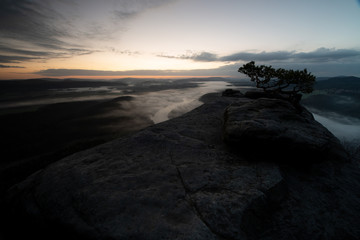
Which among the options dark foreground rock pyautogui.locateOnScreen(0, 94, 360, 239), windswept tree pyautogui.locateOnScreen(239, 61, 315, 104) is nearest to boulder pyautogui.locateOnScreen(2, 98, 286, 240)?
dark foreground rock pyautogui.locateOnScreen(0, 94, 360, 239)

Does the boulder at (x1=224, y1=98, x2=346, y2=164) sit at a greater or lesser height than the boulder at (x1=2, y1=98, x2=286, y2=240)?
greater

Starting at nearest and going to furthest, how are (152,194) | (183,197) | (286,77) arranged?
(183,197) < (152,194) < (286,77)

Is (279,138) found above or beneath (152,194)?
above

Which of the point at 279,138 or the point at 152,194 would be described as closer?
the point at 152,194

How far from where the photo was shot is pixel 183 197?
19.6 feet

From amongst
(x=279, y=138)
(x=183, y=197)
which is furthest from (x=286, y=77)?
(x=183, y=197)

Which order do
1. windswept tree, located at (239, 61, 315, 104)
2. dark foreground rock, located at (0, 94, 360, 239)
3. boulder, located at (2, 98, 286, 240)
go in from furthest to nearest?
1. windswept tree, located at (239, 61, 315, 104)
2. dark foreground rock, located at (0, 94, 360, 239)
3. boulder, located at (2, 98, 286, 240)

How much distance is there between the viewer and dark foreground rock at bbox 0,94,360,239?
16.9 ft

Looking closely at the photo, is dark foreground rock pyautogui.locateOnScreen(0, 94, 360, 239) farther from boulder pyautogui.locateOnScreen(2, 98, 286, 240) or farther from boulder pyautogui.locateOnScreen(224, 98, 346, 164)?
boulder pyautogui.locateOnScreen(224, 98, 346, 164)

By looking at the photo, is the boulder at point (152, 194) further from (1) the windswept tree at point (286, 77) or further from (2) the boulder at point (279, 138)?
(1) the windswept tree at point (286, 77)

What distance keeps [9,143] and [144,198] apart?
53.7m

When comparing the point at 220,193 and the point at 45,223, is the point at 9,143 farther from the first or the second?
the point at 220,193

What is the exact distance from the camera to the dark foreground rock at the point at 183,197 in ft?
16.9

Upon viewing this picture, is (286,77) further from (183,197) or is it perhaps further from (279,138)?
(183,197)
